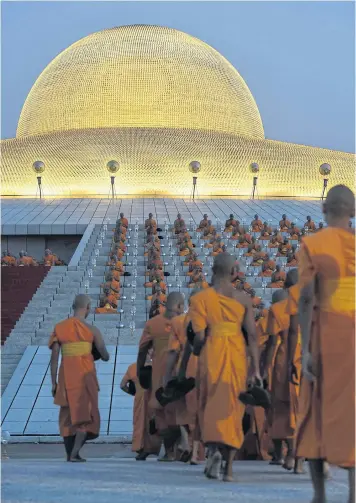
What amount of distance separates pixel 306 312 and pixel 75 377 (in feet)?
13.5

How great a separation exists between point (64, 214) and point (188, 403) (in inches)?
828

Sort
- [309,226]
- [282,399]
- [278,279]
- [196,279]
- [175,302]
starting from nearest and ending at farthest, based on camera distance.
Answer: [282,399] < [175,302] < [278,279] < [196,279] < [309,226]

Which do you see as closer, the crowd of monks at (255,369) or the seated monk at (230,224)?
the crowd of monks at (255,369)

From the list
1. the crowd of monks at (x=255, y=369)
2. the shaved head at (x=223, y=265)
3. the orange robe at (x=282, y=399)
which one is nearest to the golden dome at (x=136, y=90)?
the crowd of monks at (x=255, y=369)

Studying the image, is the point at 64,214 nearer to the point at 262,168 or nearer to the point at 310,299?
the point at 262,168

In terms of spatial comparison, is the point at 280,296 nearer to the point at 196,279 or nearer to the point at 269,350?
the point at 269,350

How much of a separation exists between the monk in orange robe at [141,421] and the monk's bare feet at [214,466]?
304cm

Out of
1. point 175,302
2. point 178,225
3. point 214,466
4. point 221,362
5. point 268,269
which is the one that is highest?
point 178,225

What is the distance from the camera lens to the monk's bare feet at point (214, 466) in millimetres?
9398

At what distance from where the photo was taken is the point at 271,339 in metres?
10.9

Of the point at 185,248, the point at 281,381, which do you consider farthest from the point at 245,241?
the point at 281,381

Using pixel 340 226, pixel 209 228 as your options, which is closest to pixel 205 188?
pixel 209 228

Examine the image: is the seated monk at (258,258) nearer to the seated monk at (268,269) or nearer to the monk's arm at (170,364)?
the seated monk at (268,269)

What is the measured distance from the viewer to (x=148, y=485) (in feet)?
27.3
